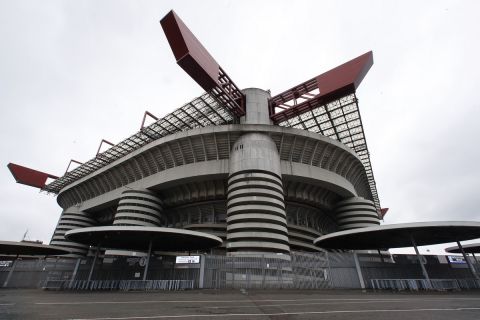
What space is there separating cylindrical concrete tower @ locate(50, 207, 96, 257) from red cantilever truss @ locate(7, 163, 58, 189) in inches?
584

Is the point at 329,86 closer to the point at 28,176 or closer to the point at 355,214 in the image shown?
the point at 355,214

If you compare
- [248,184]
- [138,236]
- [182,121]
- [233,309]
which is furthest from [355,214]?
[233,309]

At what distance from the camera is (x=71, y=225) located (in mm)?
52938

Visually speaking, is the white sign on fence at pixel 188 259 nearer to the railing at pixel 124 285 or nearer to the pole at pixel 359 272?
the railing at pixel 124 285

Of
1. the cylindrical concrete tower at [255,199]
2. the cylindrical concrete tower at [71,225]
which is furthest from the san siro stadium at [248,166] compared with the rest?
the cylindrical concrete tower at [71,225]

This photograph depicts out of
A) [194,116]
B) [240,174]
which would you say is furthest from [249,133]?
[194,116]

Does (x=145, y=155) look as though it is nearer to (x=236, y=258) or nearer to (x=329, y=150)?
(x=236, y=258)

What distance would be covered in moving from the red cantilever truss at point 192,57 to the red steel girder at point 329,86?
9.68m

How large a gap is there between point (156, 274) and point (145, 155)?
24.9 m

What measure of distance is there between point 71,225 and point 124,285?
138 ft

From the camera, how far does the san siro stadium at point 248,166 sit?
99.2 feet

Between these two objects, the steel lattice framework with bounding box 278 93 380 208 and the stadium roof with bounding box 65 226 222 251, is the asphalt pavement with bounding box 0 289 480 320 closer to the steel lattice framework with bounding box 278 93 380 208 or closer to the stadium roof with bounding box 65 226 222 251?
the stadium roof with bounding box 65 226 222 251

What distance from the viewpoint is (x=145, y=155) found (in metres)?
41.8

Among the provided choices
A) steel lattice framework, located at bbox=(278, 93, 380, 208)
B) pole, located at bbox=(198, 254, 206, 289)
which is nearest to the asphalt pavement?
pole, located at bbox=(198, 254, 206, 289)
